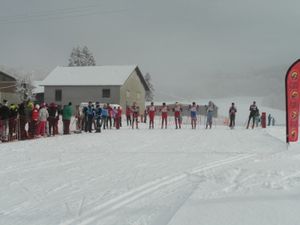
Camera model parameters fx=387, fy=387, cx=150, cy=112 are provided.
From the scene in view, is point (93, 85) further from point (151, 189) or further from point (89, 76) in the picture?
point (151, 189)

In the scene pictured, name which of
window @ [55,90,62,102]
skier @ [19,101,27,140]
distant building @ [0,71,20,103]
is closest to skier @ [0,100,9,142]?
skier @ [19,101,27,140]

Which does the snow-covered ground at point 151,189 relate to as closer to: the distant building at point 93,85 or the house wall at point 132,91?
the distant building at point 93,85

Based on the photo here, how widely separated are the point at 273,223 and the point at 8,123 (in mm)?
14875

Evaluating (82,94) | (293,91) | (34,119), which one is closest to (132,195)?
(293,91)

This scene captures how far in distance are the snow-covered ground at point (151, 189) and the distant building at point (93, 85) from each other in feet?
145

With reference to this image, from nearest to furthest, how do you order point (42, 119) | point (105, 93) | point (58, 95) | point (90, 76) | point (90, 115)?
1. point (42, 119)
2. point (90, 115)
3. point (105, 93)
4. point (58, 95)
5. point (90, 76)

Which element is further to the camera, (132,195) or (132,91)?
(132,91)

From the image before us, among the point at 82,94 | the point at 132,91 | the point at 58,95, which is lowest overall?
the point at 58,95

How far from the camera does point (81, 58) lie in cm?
9394

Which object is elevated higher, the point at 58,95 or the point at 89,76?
the point at 89,76

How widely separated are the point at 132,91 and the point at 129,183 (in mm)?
52454

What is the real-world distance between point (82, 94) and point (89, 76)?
3.39 m

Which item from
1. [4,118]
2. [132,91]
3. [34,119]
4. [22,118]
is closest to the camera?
[4,118]

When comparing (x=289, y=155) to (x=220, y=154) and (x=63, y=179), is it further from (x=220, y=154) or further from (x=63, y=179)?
(x=63, y=179)
